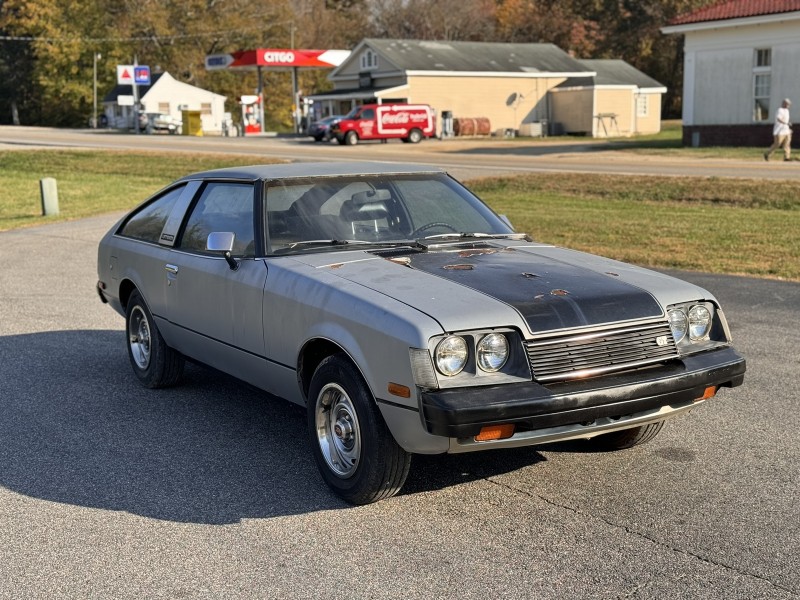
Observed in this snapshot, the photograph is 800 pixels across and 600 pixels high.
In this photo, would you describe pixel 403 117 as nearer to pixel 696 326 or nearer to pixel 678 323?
pixel 696 326

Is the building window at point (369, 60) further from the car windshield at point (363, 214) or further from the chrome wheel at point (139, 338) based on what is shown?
the car windshield at point (363, 214)

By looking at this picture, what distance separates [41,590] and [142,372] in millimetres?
3309

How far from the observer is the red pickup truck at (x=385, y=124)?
5009 centimetres

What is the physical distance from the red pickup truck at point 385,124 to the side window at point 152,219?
42.9 metres

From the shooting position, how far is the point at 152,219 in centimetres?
734

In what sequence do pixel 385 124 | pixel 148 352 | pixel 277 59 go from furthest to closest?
A: 1. pixel 277 59
2. pixel 385 124
3. pixel 148 352

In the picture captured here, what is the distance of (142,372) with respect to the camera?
7332 mm

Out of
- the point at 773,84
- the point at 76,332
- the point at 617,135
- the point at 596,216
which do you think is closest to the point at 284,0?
the point at 617,135

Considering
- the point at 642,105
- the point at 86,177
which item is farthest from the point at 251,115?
the point at 86,177

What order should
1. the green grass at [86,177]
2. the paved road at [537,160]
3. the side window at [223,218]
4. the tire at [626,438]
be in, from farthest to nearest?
1. the paved road at [537,160]
2. the green grass at [86,177]
3. the side window at [223,218]
4. the tire at [626,438]

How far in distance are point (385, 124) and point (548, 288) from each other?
4709 cm

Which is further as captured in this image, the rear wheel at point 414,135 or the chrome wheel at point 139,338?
the rear wheel at point 414,135

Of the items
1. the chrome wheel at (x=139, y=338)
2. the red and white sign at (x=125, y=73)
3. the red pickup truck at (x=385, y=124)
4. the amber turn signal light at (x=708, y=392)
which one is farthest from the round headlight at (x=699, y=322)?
the red and white sign at (x=125, y=73)

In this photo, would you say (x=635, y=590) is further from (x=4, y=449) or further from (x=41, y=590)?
(x=4, y=449)
